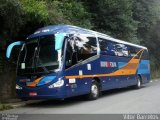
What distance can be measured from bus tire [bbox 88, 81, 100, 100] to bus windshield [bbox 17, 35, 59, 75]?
299 cm

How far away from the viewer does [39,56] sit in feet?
45.4

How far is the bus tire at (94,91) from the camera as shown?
Answer: 15.7m

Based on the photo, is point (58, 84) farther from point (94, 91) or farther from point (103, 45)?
point (103, 45)

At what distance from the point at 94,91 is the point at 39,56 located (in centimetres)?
357

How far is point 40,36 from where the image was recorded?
560 inches

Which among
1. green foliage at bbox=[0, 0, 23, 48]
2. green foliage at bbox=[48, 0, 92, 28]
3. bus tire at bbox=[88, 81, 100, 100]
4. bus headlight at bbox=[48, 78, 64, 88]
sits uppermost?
green foliage at bbox=[48, 0, 92, 28]

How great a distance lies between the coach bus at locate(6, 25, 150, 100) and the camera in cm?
1334

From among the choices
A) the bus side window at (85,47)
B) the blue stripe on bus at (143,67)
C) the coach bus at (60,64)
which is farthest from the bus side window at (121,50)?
the bus side window at (85,47)

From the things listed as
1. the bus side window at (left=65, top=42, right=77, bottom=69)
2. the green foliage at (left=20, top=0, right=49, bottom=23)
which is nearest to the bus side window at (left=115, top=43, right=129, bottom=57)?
the green foliage at (left=20, top=0, right=49, bottom=23)

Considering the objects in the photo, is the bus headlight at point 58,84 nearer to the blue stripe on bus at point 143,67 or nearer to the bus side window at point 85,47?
the bus side window at point 85,47

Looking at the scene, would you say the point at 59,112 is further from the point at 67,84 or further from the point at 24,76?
the point at 24,76

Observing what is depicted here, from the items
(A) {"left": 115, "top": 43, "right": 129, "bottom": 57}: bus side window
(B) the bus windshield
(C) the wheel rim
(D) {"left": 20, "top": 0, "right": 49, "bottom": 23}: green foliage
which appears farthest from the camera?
(A) {"left": 115, "top": 43, "right": 129, "bottom": 57}: bus side window

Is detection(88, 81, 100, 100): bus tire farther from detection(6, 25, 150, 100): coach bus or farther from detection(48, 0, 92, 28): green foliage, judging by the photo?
detection(48, 0, 92, 28): green foliage

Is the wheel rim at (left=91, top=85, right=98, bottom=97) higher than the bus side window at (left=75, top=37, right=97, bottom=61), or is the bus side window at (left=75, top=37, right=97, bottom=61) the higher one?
the bus side window at (left=75, top=37, right=97, bottom=61)
